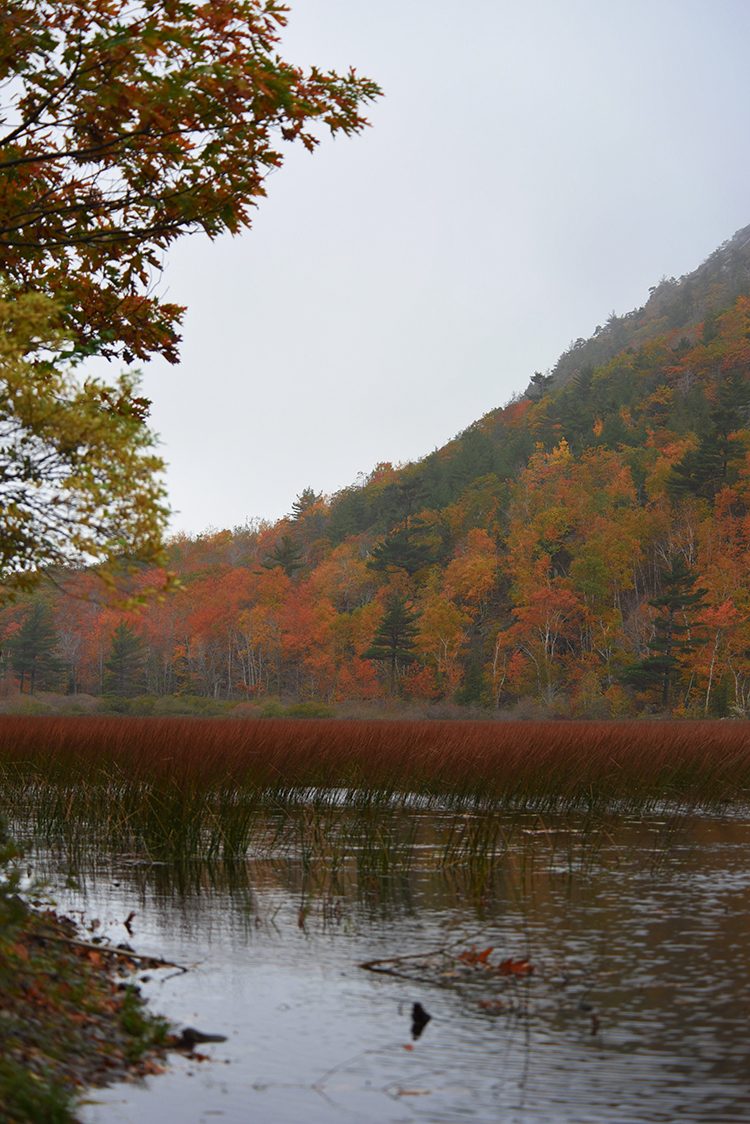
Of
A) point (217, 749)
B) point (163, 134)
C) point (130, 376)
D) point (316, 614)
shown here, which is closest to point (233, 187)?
point (163, 134)

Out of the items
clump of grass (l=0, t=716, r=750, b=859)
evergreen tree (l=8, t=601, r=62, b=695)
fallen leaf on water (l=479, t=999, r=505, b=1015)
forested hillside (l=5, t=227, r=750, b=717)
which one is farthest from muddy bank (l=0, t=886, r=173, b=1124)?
evergreen tree (l=8, t=601, r=62, b=695)

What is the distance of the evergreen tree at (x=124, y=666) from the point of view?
6975 cm

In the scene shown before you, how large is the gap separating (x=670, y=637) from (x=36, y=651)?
124 ft

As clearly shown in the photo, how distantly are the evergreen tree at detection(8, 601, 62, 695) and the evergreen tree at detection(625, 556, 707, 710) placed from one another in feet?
115

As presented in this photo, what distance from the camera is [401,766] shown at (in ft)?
44.3

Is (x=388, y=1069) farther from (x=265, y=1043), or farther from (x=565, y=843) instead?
(x=565, y=843)

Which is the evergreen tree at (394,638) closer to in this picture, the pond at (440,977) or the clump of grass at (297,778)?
the clump of grass at (297,778)

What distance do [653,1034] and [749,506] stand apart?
197ft

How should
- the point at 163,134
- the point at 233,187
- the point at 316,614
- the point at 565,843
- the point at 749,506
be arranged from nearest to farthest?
the point at 163,134, the point at 233,187, the point at 565,843, the point at 749,506, the point at 316,614

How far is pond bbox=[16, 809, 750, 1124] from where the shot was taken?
4.27m

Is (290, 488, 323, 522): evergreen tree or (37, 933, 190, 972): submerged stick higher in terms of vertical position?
(290, 488, 323, 522): evergreen tree

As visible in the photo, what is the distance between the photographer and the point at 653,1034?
5.03 meters

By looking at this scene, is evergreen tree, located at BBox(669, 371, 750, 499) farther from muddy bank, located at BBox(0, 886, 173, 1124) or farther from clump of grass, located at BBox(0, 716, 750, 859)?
muddy bank, located at BBox(0, 886, 173, 1124)

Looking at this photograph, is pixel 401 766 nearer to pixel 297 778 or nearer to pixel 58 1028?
pixel 297 778
